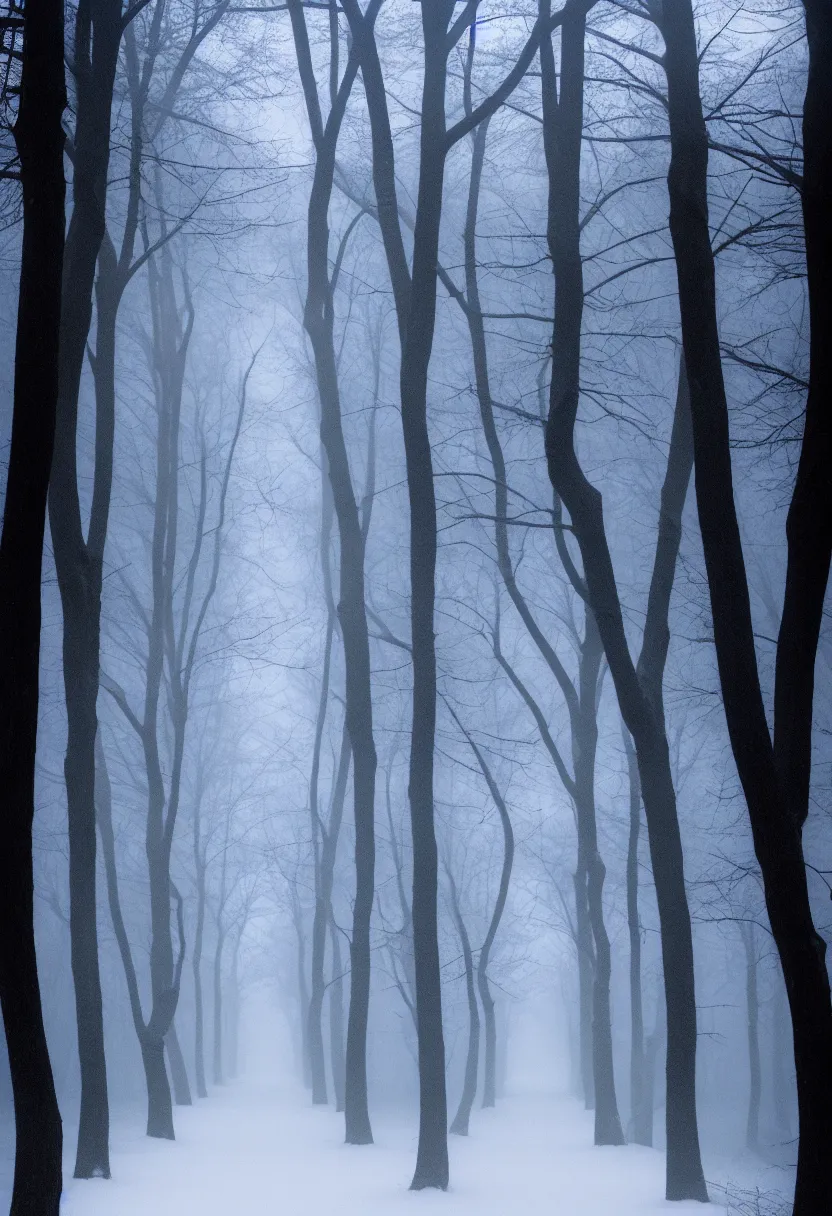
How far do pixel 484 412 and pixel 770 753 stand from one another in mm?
6888

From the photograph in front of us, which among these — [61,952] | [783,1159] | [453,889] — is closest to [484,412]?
[453,889]

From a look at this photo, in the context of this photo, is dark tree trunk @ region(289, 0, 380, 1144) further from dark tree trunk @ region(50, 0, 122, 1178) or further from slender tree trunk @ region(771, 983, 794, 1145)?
slender tree trunk @ region(771, 983, 794, 1145)

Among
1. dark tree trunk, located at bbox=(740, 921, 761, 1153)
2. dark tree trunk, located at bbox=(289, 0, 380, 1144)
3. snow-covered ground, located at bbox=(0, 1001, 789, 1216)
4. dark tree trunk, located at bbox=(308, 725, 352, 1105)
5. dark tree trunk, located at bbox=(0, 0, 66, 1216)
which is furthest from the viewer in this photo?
dark tree trunk, located at bbox=(740, 921, 761, 1153)

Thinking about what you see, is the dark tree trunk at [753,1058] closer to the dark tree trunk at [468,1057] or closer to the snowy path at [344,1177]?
the dark tree trunk at [468,1057]

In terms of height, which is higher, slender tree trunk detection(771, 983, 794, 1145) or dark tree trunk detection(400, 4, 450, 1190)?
dark tree trunk detection(400, 4, 450, 1190)

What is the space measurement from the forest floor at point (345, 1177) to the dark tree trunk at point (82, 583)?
0.84 metres

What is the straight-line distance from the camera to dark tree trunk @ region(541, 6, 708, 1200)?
7.93 m

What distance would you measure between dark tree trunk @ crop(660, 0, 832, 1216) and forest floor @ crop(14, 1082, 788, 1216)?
2.56m

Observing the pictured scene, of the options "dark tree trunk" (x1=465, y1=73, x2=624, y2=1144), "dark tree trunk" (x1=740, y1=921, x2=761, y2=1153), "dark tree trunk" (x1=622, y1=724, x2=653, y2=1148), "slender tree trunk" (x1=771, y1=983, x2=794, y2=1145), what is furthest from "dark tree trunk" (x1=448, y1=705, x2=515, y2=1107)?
"slender tree trunk" (x1=771, y1=983, x2=794, y2=1145)

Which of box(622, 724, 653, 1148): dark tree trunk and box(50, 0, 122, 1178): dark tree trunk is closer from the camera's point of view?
box(50, 0, 122, 1178): dark tree trunk

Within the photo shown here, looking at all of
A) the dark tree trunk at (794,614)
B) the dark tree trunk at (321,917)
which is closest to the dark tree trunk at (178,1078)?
the dark tree trunk at (321,917)

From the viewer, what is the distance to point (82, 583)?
363 inches

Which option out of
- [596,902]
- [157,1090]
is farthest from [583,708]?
[157,1090]

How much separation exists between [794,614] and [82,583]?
582 cm
